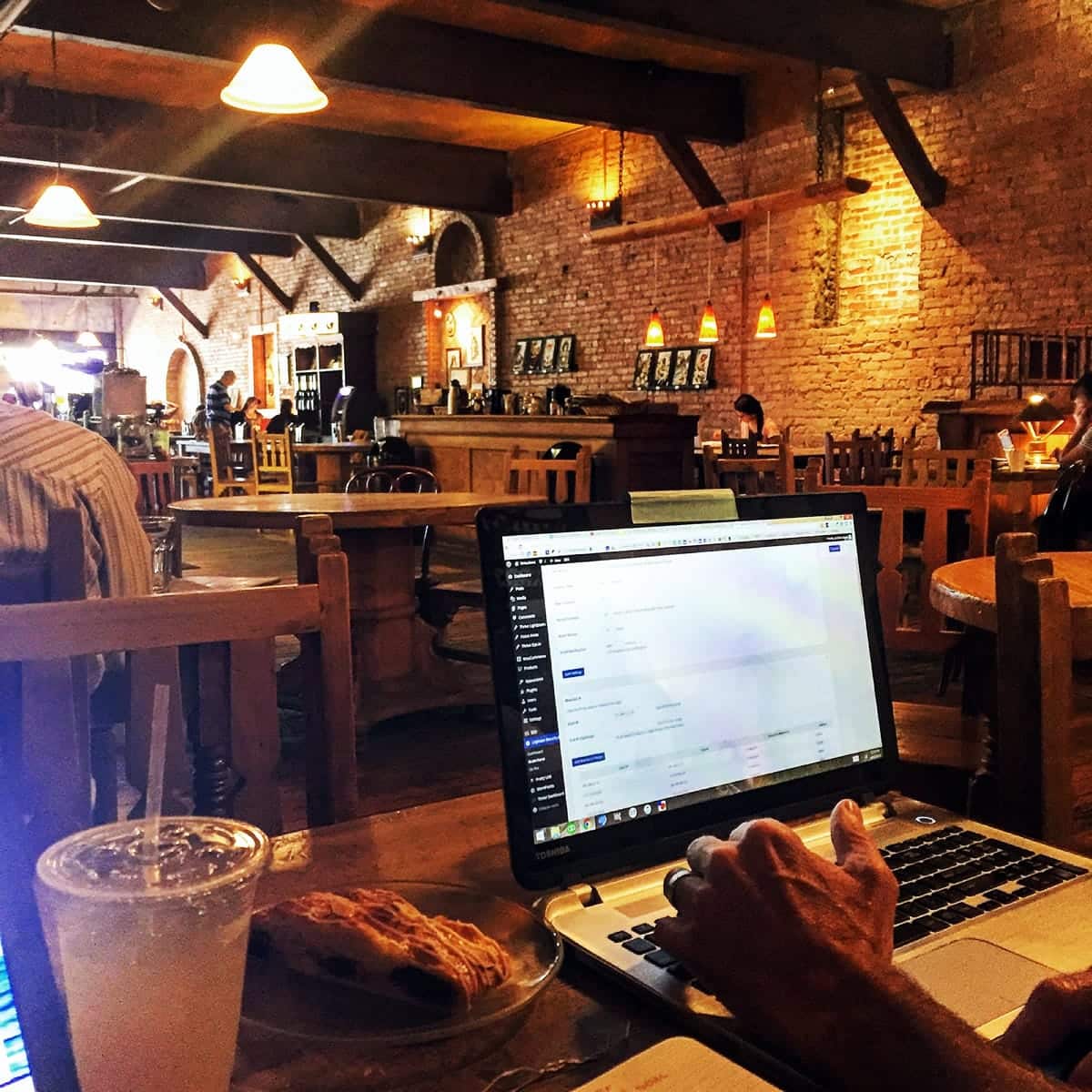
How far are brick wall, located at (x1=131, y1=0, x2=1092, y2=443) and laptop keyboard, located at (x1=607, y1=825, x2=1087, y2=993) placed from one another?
21.4ft

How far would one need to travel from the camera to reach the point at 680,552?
0.94 m

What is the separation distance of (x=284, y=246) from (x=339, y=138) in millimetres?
4720

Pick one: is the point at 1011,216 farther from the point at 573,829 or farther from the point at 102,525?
the point at 573,829

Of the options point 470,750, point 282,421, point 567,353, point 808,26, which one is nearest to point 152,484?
point 470,750

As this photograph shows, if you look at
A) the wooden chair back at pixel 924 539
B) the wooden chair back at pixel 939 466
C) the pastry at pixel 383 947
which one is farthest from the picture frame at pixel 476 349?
the pastry at pixel 383 947

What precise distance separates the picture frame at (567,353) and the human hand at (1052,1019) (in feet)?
32.8

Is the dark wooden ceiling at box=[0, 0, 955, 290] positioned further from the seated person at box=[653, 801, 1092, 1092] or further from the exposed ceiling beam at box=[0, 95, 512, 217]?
the seated person at box=[653, 801, 1092, 1092]

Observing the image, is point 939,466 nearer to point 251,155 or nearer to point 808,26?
point 808,26

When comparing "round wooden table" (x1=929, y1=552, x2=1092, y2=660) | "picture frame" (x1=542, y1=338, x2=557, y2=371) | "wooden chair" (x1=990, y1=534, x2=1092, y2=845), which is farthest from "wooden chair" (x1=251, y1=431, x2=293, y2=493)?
"wooden chair" (x1=990, y1=534, x2=1092, y2=845)

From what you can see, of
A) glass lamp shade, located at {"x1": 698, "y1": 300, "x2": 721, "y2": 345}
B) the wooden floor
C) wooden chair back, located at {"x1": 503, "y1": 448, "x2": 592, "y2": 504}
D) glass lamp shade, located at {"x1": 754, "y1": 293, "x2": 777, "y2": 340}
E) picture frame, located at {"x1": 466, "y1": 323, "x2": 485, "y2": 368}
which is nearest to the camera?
the wooden floor

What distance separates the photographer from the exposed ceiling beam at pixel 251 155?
9117 mm

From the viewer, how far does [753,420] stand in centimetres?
804

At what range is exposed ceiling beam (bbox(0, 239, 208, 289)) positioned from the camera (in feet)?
48.5

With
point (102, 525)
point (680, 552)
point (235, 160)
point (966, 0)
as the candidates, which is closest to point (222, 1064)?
point (680, 552)
